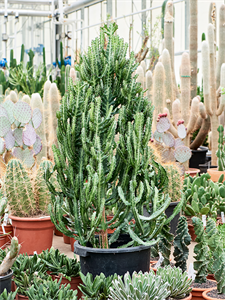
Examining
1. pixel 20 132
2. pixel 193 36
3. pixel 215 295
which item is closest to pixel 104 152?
pixel 215 295

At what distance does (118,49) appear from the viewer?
75.4 inches

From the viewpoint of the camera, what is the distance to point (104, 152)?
1.72 metres

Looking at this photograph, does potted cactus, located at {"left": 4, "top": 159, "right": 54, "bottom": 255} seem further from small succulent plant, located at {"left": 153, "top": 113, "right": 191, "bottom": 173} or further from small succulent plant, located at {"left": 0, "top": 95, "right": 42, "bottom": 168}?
small succulent plant, located at {"left": 153, "top": 113, "right": 191, "bottom": 173}

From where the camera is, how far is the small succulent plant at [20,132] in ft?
10.5

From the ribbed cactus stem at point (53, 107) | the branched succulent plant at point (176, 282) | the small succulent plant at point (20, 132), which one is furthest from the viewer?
the ribbed cactus stem at point (53, 107)

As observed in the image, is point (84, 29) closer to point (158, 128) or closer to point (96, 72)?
point (158, 128)

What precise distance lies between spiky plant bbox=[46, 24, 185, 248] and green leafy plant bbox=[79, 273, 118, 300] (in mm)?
187

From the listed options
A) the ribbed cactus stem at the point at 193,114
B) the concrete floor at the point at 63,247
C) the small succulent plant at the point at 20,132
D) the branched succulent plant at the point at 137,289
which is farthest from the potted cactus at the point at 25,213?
the ribbed cactus stem at the point at 193,114

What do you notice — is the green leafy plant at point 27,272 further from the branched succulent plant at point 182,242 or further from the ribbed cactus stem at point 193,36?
the ribbed cactus stem at point 193,36

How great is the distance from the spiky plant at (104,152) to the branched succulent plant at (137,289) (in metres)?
0.17

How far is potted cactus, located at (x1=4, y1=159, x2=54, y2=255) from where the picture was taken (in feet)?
8.80

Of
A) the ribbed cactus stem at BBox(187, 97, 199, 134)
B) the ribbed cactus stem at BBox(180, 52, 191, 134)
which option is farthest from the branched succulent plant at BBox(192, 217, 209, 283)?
the ribbed cactus stem at BBox(180, 52, 191, 134)

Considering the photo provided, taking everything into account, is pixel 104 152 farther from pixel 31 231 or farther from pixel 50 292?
pixel 31 231

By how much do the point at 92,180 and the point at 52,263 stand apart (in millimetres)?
650
